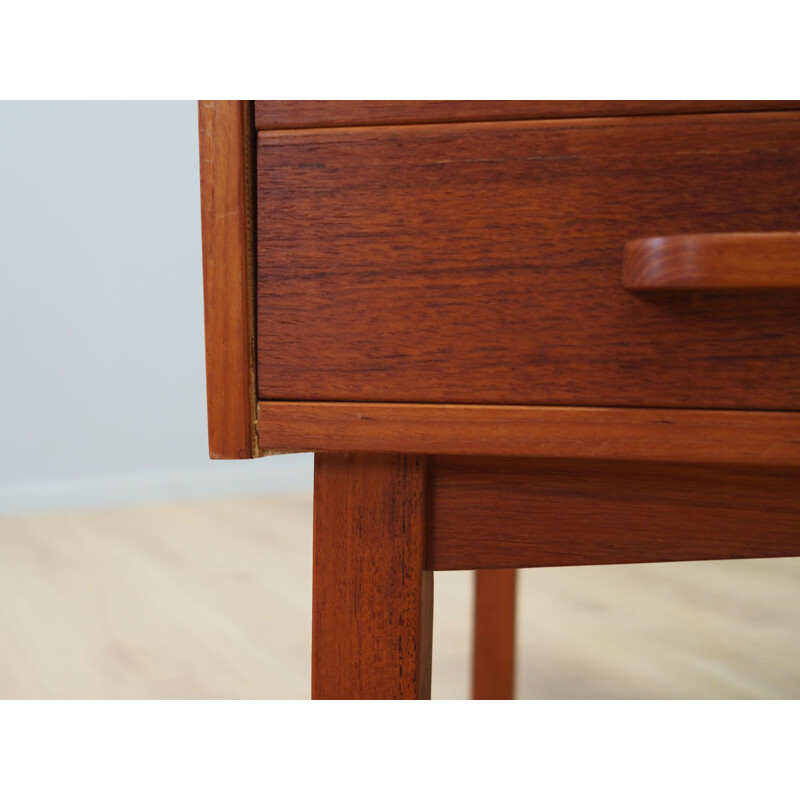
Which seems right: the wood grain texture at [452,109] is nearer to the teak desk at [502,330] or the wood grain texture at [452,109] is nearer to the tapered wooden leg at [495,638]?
the teak desk at [502,330]

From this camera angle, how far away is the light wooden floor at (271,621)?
979mm

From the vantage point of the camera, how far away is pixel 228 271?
0.32 m

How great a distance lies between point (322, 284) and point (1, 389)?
162 centimetres

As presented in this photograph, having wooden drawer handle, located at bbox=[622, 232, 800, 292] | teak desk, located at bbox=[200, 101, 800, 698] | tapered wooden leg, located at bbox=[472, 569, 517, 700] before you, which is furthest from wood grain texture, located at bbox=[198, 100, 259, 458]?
tapered wooden leg, located at bbox=[472, 569, 517, 700]

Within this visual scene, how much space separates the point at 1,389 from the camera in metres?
1.74

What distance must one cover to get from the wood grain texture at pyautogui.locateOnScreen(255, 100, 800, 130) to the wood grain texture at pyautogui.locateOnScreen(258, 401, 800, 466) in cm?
11

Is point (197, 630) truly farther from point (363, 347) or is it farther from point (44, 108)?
point (44, 108)

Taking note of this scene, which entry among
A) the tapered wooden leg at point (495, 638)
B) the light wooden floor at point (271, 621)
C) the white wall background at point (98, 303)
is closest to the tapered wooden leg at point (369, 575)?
the tapered wooden leg at point (495, 638)

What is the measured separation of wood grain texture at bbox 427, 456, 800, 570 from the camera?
33 centimetres

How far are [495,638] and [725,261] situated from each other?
68cm

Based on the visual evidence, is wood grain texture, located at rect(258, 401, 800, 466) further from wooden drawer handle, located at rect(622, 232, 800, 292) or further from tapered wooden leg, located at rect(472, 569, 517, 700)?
tapered wooden leg, located at rect(472, 569, 517, 700)

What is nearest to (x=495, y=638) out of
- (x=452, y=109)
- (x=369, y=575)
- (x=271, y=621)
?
(x=271, y=621)

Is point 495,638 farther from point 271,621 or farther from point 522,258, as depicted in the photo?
point 522,258
